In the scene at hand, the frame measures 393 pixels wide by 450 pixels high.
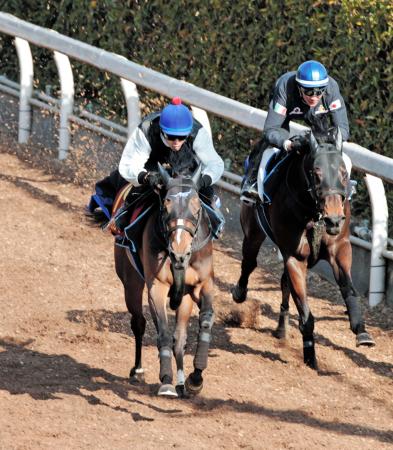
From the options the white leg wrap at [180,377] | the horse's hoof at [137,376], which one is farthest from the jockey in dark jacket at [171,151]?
the horse's hoof at [137,376]

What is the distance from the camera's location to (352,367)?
9922 millimetres

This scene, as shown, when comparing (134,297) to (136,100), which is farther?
(136,100)

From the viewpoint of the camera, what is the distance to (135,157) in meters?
A: 8.83

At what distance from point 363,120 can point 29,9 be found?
6.44 m

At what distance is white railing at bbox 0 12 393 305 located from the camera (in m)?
10.6

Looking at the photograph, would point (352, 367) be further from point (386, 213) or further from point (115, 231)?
point (115, 231)

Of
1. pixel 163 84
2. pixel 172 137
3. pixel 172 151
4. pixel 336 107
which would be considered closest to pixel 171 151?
pixel 172 151

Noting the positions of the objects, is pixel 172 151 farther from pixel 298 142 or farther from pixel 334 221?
pixel 334 221

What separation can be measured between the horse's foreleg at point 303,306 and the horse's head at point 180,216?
1577 millimetres

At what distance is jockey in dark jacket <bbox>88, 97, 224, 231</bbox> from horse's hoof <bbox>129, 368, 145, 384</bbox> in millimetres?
1422

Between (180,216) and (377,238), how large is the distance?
3.02 m

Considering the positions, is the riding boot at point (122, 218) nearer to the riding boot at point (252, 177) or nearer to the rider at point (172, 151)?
the rider at point (172, 151)

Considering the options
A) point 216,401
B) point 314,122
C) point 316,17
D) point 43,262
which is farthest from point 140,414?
point 316,17

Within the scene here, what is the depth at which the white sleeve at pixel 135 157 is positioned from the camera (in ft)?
28.9
